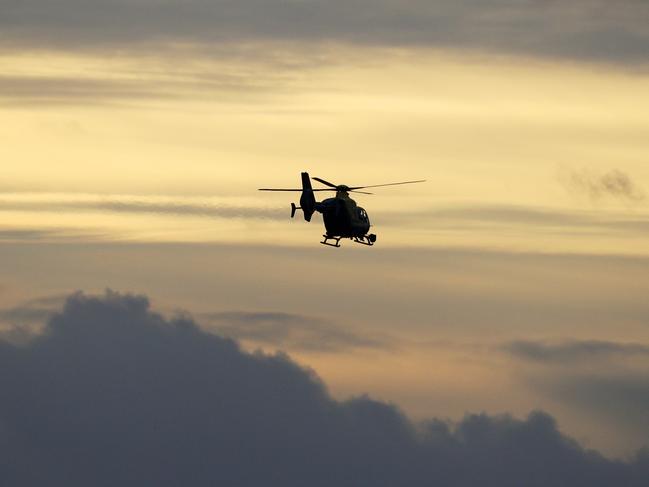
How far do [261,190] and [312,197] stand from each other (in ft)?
89.3

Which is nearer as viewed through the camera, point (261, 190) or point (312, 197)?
point (261, 190)

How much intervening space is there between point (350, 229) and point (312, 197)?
703 cm

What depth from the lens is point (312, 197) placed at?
132 metres

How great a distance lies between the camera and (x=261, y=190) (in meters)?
105

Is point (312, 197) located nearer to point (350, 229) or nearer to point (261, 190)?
point (350, 229)

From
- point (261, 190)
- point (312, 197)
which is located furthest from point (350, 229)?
point (261, 190)

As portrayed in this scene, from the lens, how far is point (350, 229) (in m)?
131

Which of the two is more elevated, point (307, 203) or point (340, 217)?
point (307, 203)

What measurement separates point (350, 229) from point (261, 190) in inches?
1111

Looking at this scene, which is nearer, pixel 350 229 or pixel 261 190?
pixel 261 190
